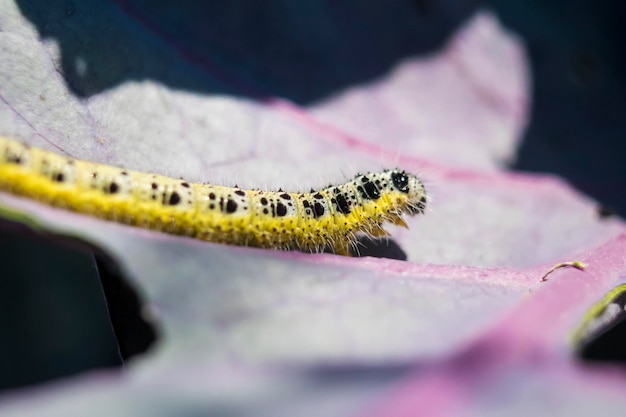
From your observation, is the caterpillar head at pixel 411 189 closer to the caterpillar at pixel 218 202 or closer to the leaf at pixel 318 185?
the caterpillar at pixel 218 202

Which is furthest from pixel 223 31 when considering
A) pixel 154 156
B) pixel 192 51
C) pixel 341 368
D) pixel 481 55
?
pixel 341 368

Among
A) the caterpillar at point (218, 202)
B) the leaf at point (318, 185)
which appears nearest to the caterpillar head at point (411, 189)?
the caterpillar at point (218, 202)

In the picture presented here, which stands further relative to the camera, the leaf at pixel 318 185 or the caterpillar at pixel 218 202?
the caterpillar at pixel 218 202

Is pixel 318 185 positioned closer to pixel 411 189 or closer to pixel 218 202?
pixel 411 189

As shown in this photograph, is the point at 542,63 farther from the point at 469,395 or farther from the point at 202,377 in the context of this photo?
the point at 202,377

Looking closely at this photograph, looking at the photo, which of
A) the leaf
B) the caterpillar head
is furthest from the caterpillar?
the leaf
